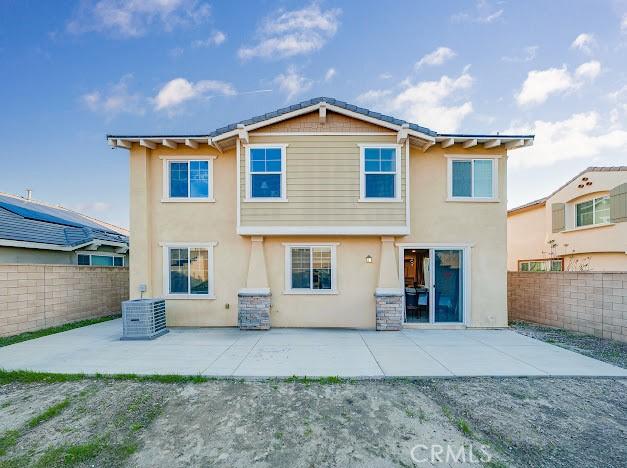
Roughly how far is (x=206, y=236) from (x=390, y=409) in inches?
276

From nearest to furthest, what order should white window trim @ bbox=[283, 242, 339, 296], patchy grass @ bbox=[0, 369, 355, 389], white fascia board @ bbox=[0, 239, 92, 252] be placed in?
patchy grass @ bbox=[0, 369, 355, 389] → white window trim @ bbox=[283, 242, 339, 296] → white fascia board @ bbox=[0, 239, 92, 252]

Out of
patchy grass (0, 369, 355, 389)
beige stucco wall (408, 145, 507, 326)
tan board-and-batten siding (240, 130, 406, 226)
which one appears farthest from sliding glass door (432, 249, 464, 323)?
patchy grass (0, 369, 355, 389)

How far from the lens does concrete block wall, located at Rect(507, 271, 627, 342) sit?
724 cm

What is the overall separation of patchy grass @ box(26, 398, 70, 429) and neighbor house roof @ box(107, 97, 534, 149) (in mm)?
6707

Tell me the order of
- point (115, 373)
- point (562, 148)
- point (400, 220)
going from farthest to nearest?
point (562, 148)
point (400, 220)
point (115, 373)

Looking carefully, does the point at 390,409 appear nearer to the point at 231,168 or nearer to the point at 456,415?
the point at 456,415

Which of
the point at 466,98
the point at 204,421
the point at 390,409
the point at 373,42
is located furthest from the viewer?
the point at 466,98

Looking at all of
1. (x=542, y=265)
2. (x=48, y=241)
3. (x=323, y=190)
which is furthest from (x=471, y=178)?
(x=48, y=241)

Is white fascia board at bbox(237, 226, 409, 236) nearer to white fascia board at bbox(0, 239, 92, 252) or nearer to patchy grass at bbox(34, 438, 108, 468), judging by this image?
patchy grass at bbox(34, 438, 108, 468)

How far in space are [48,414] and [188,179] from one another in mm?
6622

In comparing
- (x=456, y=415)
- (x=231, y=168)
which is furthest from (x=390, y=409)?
(x=231, y=168)

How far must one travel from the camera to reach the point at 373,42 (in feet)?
37.8

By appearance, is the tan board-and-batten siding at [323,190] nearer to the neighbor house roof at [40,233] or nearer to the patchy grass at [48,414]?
the patchy grass at [48,414]

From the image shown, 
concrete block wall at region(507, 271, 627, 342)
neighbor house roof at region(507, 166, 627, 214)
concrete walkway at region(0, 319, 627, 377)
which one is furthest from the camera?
neighbor house roof at region(507, 166, 627, 214)
